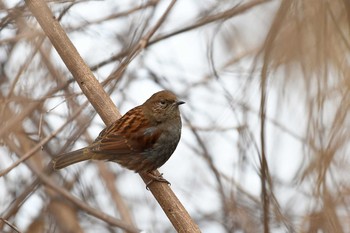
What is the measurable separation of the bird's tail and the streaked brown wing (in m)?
0.10

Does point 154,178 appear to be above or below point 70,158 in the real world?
below

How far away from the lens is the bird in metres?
4.78

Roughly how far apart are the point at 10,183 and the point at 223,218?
208 centimetres

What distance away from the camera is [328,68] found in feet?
7.64

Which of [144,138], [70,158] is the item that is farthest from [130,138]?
[70,158]

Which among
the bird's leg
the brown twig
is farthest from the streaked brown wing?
the brown twig

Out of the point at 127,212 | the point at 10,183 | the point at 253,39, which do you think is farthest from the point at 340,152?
the point at 10,183

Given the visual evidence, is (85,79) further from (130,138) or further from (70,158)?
(130,138)

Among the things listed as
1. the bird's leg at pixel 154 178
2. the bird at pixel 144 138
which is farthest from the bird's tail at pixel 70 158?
the bird's leg at pixel 154 178

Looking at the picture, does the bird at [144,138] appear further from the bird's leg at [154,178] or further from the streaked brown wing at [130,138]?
the bird's leg at [154,178]

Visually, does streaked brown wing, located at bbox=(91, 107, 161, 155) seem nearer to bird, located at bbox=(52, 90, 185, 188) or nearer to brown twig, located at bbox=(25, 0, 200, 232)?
bird, located at bbox=(52, 90, 185, 188)

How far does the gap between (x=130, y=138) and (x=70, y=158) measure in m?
0.64

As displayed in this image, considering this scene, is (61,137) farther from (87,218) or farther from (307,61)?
(307,61)

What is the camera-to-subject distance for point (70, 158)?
179 inches
